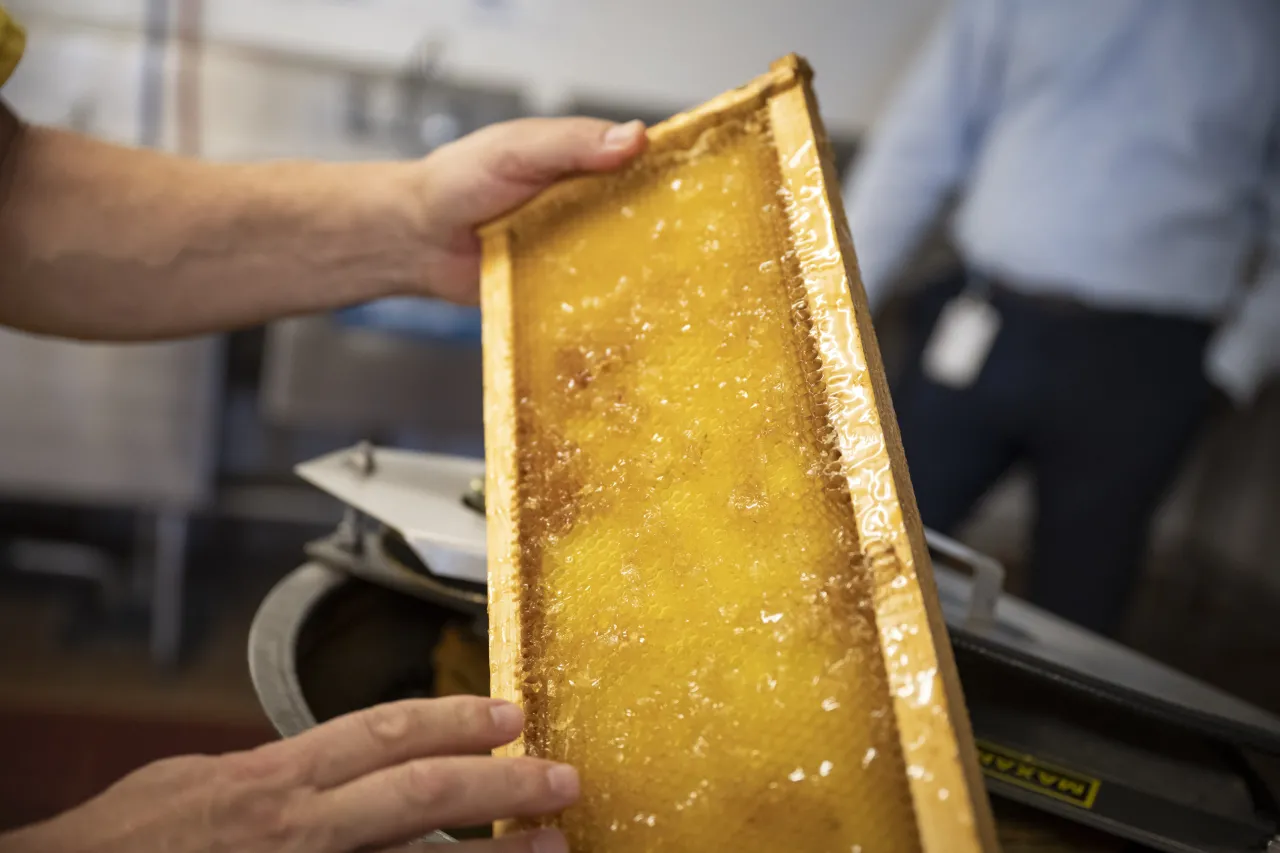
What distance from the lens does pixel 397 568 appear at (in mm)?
879

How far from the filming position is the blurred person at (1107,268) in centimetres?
195

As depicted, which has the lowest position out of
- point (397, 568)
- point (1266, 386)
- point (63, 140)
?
point (397, 568)

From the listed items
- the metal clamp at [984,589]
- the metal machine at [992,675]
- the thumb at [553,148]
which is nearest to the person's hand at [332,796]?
the metal machine at [992,675]

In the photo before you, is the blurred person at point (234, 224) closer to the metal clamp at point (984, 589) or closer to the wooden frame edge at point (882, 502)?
the wooden frame edge at point (882, 502)

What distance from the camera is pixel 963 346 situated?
216 centimetres

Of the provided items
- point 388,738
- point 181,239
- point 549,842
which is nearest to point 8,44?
point 181,239

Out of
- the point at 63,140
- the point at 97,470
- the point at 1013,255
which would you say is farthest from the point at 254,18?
the point at 1013,255

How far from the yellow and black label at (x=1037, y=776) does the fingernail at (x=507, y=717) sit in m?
0.41

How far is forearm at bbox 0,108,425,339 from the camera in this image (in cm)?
98

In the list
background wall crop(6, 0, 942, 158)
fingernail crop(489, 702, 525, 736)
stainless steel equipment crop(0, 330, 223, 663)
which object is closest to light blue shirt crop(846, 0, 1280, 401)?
background wall crop(6, 0, 942, 158)

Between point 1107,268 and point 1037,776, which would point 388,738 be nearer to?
point 1037,776

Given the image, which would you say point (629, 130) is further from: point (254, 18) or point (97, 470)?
point (254, 18)

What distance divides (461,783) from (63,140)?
0.92 m

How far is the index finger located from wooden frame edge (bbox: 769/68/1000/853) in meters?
0.28
